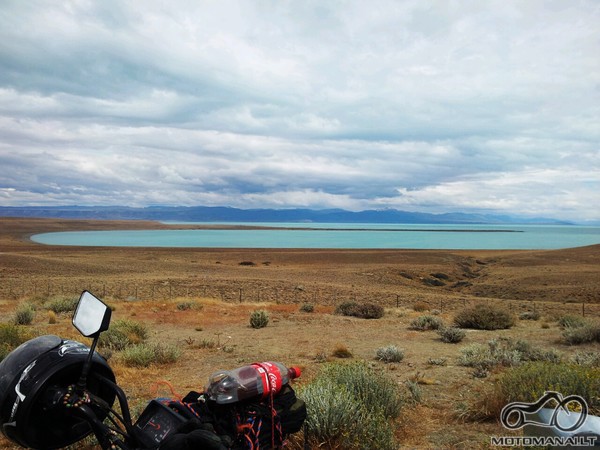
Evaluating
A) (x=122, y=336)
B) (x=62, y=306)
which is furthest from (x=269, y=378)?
(x=62, y=306)

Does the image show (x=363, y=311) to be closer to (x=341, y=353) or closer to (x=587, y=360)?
(x=341, y=353)

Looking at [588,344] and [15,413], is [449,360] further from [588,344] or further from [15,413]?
[15,413]

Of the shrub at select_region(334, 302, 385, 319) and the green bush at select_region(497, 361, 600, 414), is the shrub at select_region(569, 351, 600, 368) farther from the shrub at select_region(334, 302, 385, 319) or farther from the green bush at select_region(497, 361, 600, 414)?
the shrub at select_region(334, 302, 385, 319)

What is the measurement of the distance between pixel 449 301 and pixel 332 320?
1323 centimetres

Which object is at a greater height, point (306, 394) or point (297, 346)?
point (306, 394)

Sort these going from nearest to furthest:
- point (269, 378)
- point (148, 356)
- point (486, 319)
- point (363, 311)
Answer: point (269, 378) < point (148, 356) < point (486, 319) < point (363, 311)

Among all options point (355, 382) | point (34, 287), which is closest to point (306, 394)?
point (355, 382)

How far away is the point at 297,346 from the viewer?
37.7ft

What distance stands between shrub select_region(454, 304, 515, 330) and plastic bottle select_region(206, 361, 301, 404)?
42.0 ft

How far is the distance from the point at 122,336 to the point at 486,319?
36.8ft

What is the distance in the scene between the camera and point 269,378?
12.0 ft

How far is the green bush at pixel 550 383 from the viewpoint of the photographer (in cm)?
519

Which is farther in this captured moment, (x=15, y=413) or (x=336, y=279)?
(x=336, y=279)

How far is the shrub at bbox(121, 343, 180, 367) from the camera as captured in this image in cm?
897
